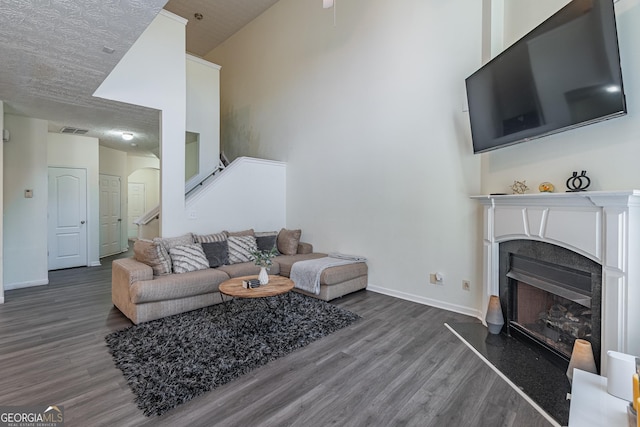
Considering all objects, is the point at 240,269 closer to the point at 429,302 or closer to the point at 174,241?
the point at 174,241

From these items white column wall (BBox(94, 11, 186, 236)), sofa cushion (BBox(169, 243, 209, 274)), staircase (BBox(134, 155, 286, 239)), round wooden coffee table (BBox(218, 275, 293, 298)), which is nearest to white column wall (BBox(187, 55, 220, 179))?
staircase (BBox(134, 155, 286, 239))

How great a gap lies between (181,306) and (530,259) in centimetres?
371

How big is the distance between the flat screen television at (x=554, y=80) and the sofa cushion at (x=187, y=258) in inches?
144

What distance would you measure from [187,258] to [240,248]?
0.89 m

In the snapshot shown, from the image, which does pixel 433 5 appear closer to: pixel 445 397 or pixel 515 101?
pixel 515 101

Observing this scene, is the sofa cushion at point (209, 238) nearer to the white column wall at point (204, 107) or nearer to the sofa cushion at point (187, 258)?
the sofa cushion at point (187, 258)

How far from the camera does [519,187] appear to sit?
9.45 ft

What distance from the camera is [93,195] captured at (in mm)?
6324

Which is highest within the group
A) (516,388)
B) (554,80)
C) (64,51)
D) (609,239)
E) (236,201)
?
(64,51)

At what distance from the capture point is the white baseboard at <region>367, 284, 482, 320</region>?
3496 millimetres

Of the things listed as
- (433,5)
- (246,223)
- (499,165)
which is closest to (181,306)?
(246,223)

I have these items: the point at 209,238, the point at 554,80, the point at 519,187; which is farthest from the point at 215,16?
the point at 519,187

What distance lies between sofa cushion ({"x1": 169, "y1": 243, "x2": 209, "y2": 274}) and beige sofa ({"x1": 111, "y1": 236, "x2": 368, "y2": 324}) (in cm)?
9

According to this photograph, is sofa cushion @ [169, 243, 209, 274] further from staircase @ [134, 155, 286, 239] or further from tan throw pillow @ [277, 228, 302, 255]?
tan throw pillow @ [277, 228, 302, 255]
